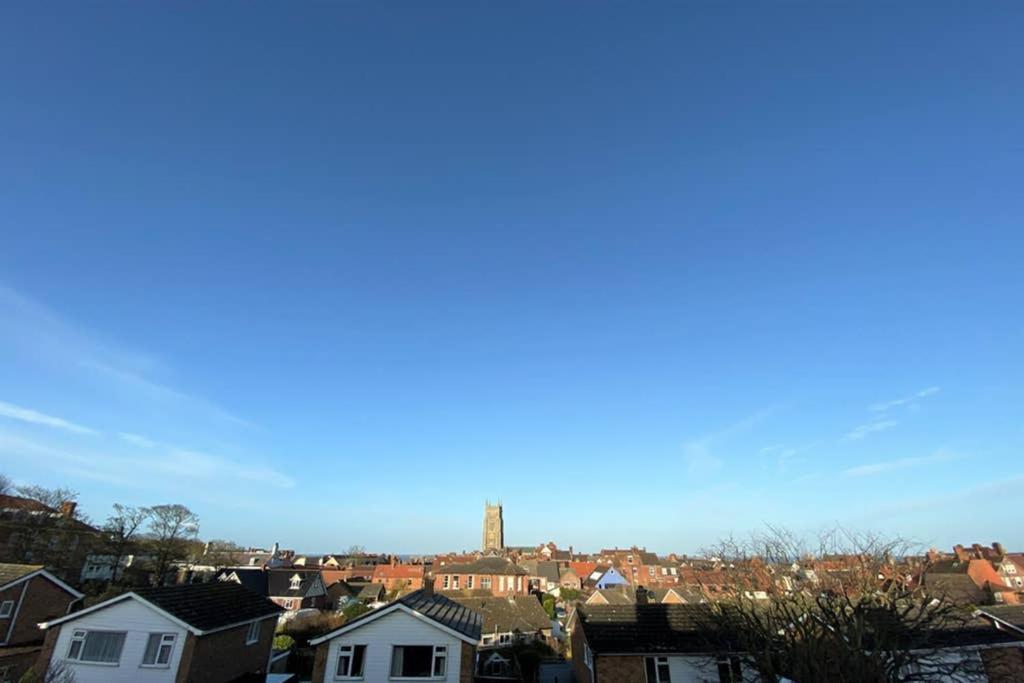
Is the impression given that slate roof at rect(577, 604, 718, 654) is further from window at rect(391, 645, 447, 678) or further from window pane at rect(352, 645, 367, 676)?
window pane at rect(352, 645, 367, 676)

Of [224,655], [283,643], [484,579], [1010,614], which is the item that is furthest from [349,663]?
[484,579]

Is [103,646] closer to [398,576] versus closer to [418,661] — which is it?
[418,661]

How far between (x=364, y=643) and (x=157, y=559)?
68066mm

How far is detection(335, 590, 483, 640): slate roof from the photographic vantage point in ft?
76.6

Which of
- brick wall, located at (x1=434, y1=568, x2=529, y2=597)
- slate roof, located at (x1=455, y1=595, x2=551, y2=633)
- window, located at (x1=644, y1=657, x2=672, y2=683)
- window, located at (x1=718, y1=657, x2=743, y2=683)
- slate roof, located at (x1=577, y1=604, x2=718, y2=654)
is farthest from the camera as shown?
brick wall, located at (x1=434, y1=568, x2=529, y2=597)

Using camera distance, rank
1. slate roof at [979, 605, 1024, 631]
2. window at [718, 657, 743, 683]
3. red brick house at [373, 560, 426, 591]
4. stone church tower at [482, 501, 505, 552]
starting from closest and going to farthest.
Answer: window at [718, 657, 743, 683] < slate roof at [979, 605, 1024, 631] < red brick house at [373, 560, 426, 591] < stone church tower at [482, 501, 505, 552]

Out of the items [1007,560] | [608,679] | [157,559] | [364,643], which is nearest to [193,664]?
[364,643]

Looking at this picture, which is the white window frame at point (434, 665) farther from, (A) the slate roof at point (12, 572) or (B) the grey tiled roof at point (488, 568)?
(B) the grey tiled roof at point (488, 568)

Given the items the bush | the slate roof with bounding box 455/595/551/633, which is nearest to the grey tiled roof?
the slate roof with bounding box 455/595/551/633

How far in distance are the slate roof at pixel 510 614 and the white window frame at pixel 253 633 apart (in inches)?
951

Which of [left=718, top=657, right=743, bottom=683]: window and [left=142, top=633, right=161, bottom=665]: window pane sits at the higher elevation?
[left=142, top=633, right=161, bottom=665]: window pane

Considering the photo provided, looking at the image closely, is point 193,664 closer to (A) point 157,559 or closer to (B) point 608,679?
(B) point 608,679

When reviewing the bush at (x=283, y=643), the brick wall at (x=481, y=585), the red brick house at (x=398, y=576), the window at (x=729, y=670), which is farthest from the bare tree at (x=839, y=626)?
the red brick house at (x=398, y=576)

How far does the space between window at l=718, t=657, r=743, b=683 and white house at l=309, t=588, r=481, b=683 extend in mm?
12725
